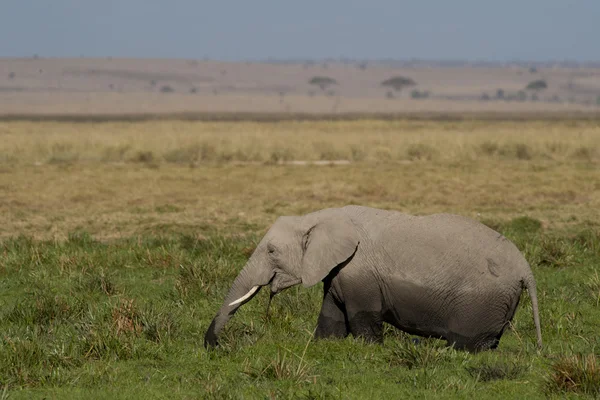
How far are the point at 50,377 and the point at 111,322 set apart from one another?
1443 millimetres

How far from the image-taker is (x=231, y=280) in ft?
40.9

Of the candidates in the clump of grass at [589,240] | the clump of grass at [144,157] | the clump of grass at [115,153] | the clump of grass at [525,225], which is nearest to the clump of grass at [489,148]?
the clump of grass at [144,157]

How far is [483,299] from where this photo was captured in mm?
8727

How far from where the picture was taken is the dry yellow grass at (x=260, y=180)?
801 inches

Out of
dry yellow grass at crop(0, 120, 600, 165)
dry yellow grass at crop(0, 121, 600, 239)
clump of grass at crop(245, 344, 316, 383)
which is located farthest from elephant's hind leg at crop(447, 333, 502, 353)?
dry yellow grass at crop(0, 120, 600, 165)

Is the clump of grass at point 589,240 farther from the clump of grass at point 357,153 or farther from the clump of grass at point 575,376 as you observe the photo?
the clump of grass at point 357,153

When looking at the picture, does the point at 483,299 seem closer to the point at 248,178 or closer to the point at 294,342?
the point at 294,342

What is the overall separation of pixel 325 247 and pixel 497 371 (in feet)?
5.78

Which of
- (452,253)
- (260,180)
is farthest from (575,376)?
(260,180)

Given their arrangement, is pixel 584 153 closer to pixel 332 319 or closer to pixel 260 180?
pixel 260 180

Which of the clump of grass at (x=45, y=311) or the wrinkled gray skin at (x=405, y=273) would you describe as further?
the clump of grass at (x=45, y=311)

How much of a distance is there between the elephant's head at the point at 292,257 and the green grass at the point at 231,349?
498 mm

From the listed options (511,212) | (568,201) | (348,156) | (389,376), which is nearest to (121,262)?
(389,376)

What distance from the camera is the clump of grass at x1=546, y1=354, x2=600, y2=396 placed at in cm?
762
